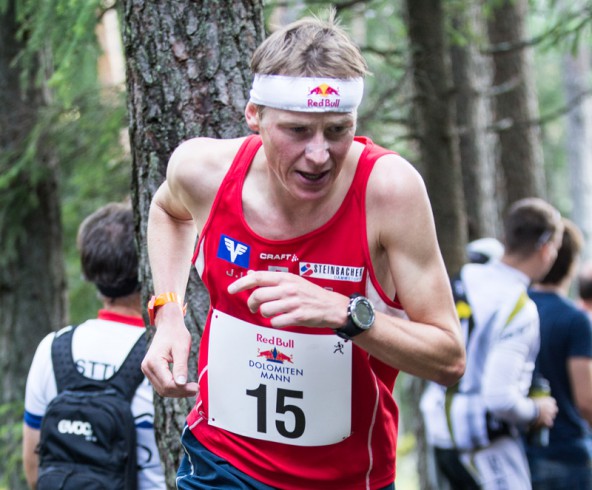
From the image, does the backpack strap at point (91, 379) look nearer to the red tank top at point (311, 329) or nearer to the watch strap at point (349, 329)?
the red tank top at point (311, 329)

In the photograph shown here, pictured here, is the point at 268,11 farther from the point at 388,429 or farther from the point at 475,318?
the point at 388,429

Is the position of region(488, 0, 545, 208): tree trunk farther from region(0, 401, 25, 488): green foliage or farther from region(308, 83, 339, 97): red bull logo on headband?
region(308, 83, 339, 97): red bull logo on headband

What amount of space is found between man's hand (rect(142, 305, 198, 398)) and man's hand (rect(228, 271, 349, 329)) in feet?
1.66

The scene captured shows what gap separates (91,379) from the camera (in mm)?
3863

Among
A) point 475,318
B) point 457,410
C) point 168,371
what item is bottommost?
point 457,410

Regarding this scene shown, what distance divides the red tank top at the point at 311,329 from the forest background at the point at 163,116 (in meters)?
0.89

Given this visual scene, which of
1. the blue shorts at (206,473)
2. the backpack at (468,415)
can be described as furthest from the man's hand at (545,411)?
the blue shorts at (206,473)

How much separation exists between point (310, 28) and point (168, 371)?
1.17 meters

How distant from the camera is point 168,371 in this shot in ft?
9.48

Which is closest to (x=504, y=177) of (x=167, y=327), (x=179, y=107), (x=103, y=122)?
(x=103, y=122)

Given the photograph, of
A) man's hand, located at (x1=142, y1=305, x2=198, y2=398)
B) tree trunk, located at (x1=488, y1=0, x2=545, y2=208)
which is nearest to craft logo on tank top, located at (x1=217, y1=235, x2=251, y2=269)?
man's hand, located at (x1=142, y1=305, x2=198, y2=398)

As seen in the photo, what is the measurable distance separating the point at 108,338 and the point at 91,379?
0.65 feet

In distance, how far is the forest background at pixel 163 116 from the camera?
3.79 meters

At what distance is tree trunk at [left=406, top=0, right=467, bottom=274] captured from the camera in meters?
7.41
